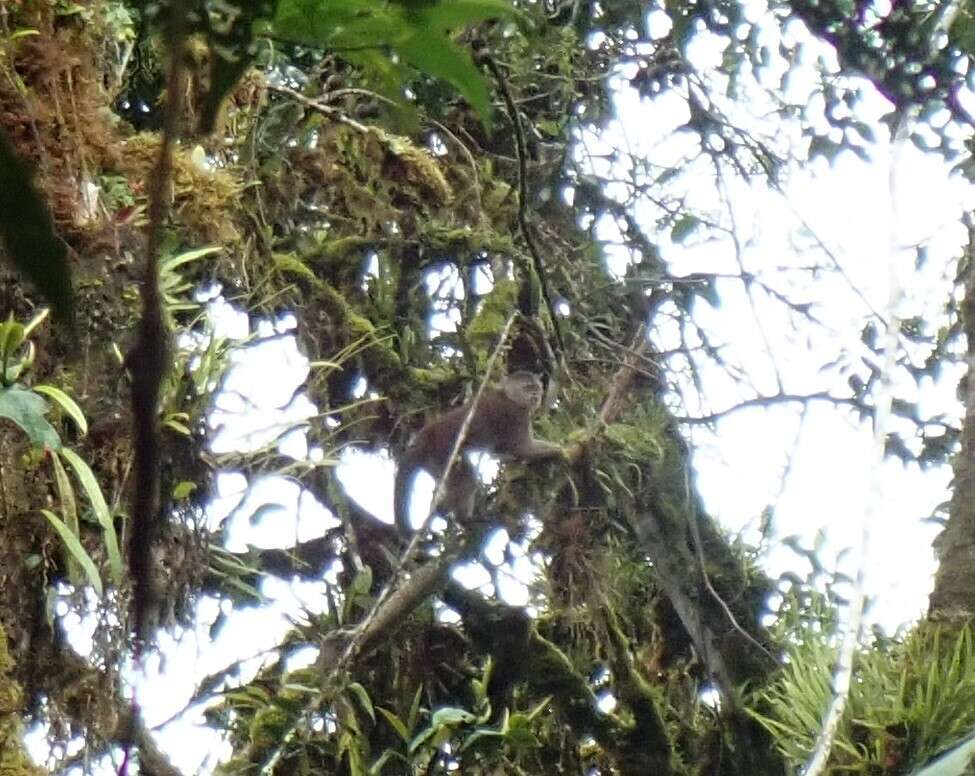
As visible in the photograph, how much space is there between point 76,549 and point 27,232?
6.35 feet

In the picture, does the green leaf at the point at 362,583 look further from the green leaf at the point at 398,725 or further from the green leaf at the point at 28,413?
the green leaf at the point at 28,413

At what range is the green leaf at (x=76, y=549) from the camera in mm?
2148

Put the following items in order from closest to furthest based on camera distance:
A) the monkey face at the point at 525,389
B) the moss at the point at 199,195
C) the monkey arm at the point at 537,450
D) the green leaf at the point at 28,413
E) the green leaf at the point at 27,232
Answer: the green leaf at the point at 27,232 < the green leaf at the point at 28,413 < the moss at the point at 199,195 < the monkey arm at the point at 537,450 < the monkey face at the point at 525,389

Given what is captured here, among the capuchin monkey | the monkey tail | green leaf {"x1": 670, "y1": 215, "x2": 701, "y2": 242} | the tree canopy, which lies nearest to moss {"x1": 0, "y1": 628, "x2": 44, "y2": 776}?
the tree canopy

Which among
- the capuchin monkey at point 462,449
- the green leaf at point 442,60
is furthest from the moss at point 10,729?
the green leaf at point 442,60

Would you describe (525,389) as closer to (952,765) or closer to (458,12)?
(952,765)

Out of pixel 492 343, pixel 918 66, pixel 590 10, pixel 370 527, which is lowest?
pixel 370 527

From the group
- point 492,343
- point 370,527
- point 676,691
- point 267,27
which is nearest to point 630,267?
point 492,343

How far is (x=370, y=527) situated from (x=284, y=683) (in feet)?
1.86

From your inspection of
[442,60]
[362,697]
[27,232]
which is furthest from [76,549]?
[27,232]

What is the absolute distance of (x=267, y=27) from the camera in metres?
0.57

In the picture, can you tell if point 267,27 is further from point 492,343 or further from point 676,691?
point 676,691

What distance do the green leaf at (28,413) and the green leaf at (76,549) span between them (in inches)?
8.0

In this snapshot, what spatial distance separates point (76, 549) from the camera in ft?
7.04
